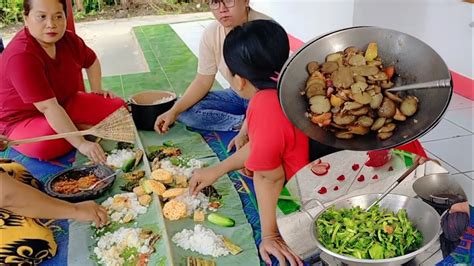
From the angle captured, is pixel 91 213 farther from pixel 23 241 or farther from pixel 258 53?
pixel 258 53

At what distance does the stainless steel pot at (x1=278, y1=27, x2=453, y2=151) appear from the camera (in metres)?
1.31

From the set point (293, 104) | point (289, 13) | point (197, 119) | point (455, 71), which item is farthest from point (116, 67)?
point (293, 104)

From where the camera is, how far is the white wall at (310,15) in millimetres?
3529

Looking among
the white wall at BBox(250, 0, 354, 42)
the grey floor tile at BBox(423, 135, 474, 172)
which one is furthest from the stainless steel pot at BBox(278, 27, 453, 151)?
the white wall at BBox(250, 0, 354, 42)

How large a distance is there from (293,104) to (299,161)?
252 mm

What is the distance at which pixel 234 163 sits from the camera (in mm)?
1748

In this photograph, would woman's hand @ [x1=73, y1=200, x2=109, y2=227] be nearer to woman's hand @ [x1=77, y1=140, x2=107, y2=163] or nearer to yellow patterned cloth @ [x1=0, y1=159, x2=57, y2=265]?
yellow patterned cloth @ [x1=0, y1=159, x2=57, y2=265]

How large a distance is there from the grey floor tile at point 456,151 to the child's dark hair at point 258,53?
115cm

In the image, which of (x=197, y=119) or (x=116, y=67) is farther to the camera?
(x=116, y=67)

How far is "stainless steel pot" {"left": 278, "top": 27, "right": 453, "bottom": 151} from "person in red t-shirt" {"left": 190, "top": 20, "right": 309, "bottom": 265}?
0.10 m

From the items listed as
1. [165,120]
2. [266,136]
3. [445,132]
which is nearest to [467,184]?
[445,132]

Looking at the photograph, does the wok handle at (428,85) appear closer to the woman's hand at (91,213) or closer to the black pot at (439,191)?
the black pot at (439,191)

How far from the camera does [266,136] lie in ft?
4.76

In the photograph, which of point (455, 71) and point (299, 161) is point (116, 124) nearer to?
point (299, 161)
